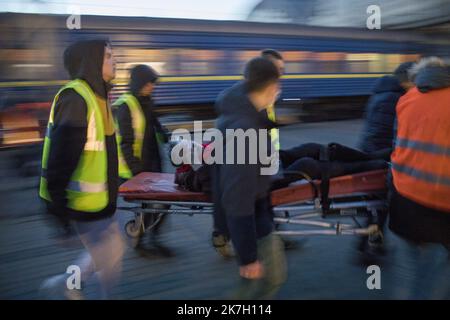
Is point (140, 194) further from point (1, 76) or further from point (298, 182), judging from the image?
point (1, 76)

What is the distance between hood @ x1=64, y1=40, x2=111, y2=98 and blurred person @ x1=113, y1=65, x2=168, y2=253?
1464mm

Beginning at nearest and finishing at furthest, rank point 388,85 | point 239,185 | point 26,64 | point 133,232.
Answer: point 239,185, point 388,85, point 133,232, point 26,64

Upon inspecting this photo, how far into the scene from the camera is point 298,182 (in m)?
3.49

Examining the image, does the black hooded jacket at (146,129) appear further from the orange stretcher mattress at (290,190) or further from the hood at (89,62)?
the hood at (89,62)

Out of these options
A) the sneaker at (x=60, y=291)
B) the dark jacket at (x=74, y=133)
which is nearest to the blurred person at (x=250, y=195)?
the dark jacket at (x=74, y=133)

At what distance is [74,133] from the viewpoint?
7.54ft

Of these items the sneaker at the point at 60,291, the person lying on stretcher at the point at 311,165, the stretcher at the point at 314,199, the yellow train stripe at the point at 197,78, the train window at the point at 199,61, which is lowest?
the sneaker at the point at 60,291

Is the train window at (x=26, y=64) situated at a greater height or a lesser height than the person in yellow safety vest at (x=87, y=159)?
greater

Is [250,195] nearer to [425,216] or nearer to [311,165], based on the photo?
[425,216]

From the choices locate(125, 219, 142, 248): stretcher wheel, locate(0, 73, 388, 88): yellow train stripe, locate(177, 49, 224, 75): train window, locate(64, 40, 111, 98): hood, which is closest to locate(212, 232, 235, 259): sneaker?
locate(125, 219, 142, 248): stretcher wheel

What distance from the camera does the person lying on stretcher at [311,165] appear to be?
3.39m

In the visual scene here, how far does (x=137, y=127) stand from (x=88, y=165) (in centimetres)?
169

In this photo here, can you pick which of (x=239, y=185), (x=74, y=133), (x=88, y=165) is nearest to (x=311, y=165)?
(x=239, y=185)

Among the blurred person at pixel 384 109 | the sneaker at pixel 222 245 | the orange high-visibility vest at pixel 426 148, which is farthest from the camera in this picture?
the sneaker at pixel 222 245
